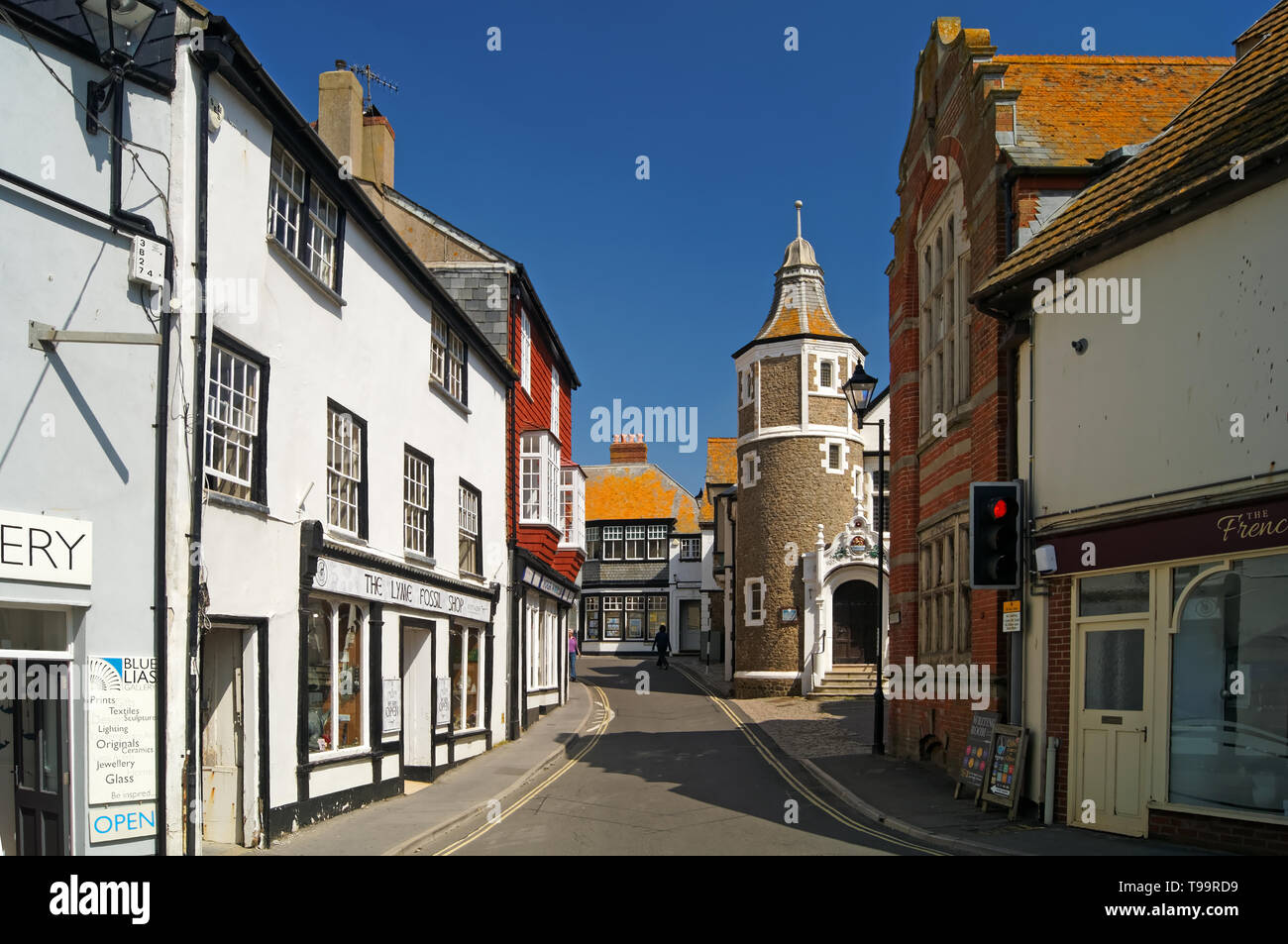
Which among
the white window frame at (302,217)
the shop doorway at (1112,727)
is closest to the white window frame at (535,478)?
the white window frame at (302,217)

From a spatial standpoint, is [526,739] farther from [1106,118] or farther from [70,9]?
[70,9]

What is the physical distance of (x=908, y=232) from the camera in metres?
20.9

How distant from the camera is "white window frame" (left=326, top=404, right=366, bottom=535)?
1409cm

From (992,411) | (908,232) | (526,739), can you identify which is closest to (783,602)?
(526,739)

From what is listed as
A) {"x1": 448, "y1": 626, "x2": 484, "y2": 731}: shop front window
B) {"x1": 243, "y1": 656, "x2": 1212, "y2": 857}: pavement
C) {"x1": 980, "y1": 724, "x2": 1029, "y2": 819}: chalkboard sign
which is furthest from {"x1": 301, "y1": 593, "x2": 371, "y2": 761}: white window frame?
{"x1": 980, "y1": 724, "x2": 1029, "y2": 819}: chalkboard sign

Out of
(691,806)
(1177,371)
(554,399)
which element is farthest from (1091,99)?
(554,399)

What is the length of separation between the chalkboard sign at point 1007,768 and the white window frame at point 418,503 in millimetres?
8907

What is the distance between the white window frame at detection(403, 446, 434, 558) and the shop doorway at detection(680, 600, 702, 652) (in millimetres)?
43407

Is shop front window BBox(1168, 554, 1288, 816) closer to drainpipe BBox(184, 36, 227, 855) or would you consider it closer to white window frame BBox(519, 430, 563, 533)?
drainpipe BBox(184, 36, 227, 855)

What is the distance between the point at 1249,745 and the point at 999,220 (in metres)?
7.40

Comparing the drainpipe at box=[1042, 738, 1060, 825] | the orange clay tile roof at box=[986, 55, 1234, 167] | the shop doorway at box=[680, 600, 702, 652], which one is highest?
the orange clay tile roof at box=[986, 55, 1234, 167]

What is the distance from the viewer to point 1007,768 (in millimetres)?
13148

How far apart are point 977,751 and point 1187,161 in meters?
7.26

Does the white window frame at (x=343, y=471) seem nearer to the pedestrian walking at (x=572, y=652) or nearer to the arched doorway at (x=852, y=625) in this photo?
the pedestrian walking at (x=572, y=652)
